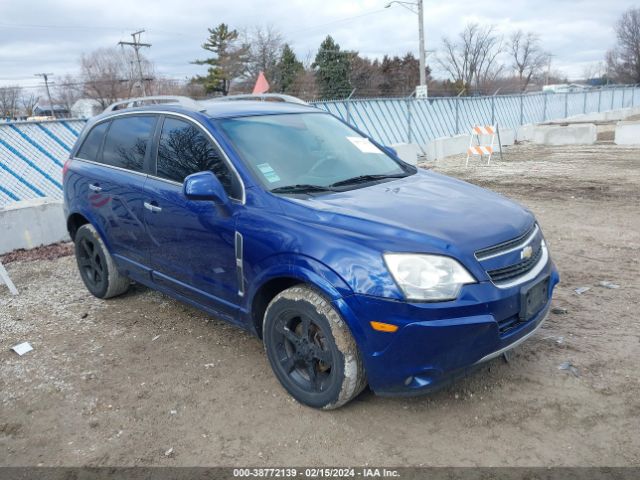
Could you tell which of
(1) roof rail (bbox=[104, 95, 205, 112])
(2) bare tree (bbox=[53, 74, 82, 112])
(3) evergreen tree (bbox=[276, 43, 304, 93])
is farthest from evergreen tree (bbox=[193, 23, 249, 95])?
(1) roof rail (bbox=[104, 95, 205, 112])

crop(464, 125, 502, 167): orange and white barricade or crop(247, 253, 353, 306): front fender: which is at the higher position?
crop(247, 253, 353, 306): front fender

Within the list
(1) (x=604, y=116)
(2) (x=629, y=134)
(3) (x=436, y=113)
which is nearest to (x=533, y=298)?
(3) (x=436, y=113)

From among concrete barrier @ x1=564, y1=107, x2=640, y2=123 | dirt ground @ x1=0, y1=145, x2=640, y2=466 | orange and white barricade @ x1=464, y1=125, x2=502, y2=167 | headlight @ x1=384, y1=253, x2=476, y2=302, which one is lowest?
concrete barrier @ x1=564, y1=107, x2=640, y2=123

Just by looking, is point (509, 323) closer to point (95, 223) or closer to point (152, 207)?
point (152, 207)

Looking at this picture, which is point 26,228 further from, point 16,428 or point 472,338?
point 472,338

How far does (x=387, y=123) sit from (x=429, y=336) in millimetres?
15828

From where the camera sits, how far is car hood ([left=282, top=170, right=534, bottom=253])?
2857 millimetres

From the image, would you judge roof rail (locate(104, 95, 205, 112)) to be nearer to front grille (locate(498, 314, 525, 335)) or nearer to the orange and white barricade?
front grille (locate(498, 314, 525, 335))

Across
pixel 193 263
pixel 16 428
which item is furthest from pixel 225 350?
pixel 16 428

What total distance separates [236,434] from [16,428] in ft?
4.61

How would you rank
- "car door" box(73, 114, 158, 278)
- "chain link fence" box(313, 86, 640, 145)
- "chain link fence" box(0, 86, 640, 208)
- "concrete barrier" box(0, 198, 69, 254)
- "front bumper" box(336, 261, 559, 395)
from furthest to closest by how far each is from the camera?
"chain link fence" box(313, 86, 640, 145) < "chain link fence" box(0, 86, 640, 208) < "concrete barrier" box(0, 198, 69, 254) < "car door" box(73, 114, 158, 278) < "front bumper" box(336, 261, 559, 395)

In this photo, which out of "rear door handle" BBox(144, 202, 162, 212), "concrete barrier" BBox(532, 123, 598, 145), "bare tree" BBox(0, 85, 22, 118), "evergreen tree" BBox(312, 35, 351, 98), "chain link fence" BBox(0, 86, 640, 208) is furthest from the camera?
"bare tree" BBox(0, 85, 22, 118)

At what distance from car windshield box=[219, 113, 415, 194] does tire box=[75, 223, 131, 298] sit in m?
2.06

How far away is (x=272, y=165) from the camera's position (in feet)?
11.7
